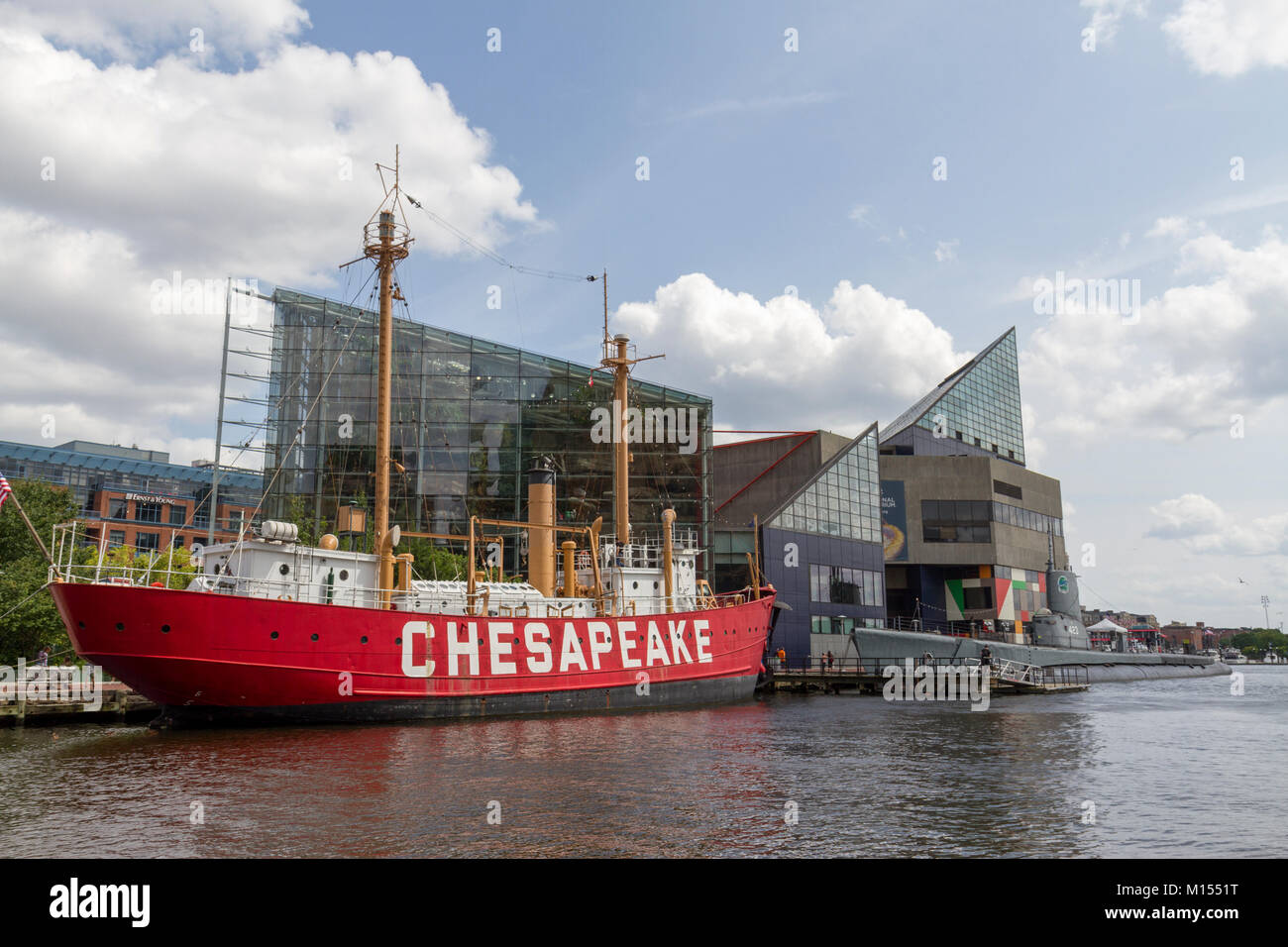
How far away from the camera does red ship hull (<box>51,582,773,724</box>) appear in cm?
2395

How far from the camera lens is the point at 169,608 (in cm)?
2398

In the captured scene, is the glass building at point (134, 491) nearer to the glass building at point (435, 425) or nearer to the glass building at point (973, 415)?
the glass building at point (435, 425)

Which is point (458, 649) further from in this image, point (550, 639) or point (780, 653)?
point (780, 653)

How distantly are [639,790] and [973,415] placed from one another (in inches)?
3645

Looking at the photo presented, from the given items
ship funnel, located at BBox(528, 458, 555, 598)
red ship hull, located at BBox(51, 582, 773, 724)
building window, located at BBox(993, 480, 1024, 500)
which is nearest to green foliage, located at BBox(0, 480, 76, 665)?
red ship hull, located at BBox(51, 582, 773, 724)

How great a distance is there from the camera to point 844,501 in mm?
65562

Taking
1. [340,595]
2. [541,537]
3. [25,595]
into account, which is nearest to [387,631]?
[340,595]

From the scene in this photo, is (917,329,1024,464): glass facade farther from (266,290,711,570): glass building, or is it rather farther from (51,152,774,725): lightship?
(51,152,774,725): lightship

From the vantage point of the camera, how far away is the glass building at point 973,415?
92938 millimetres

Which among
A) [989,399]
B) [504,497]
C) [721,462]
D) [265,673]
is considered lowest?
[265,673]

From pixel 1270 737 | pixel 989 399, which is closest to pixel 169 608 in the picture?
pixel 1270 737

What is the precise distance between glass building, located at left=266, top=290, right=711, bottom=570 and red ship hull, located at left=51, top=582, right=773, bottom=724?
70.7ft

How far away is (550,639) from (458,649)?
12.3 ft

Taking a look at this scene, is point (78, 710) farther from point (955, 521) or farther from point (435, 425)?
point (955, 521)
